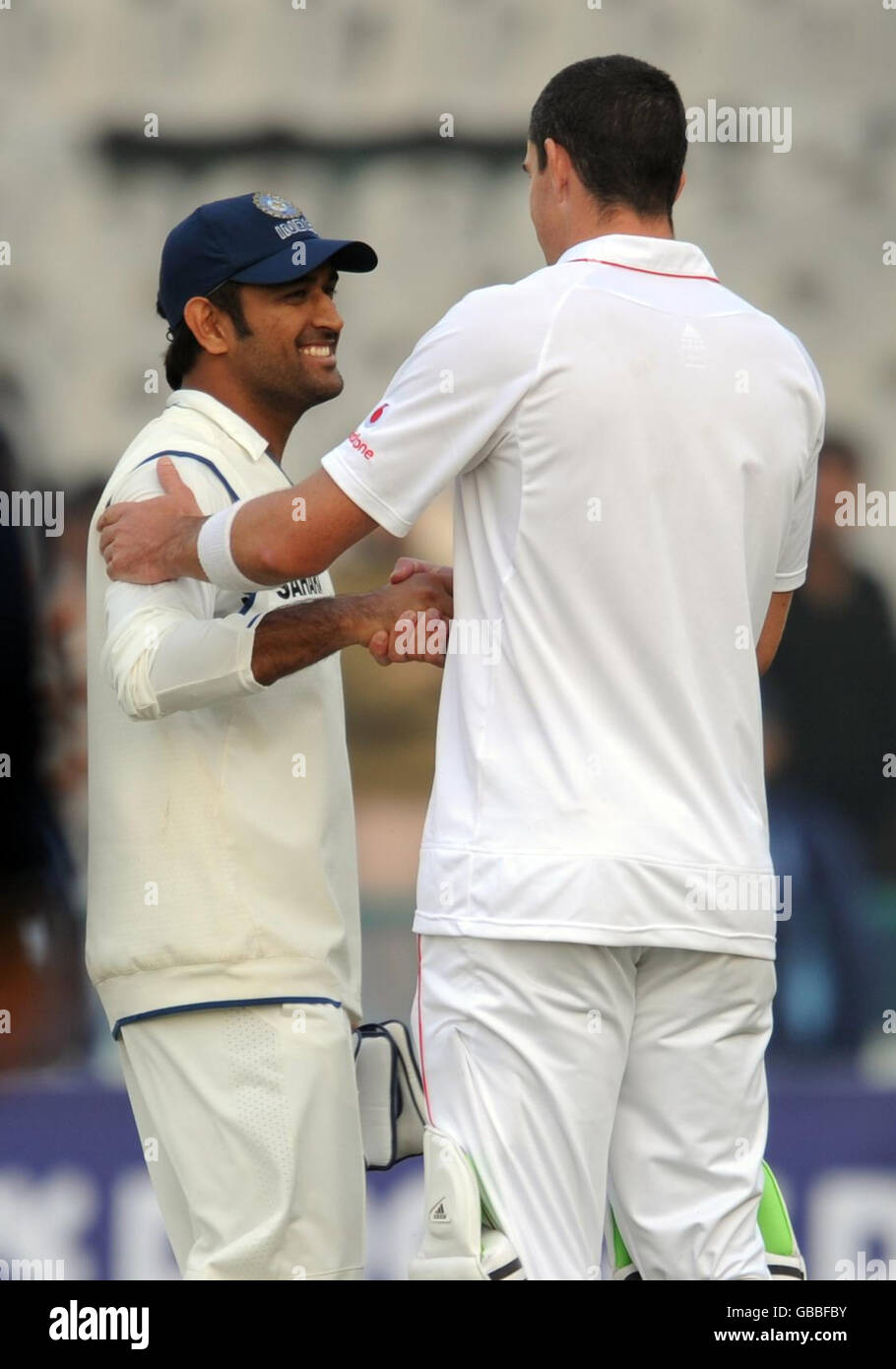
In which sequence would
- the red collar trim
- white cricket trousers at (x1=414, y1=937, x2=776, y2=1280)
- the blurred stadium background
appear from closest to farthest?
white cricket trousers at (x1=414, y1=937, x2=776, y2=1280), the red collar trim, the blurred stadium background

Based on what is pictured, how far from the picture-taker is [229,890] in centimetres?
267

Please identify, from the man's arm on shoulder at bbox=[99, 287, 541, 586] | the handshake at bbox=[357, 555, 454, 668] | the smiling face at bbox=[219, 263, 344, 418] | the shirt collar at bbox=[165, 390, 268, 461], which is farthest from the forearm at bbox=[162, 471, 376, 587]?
the smiling face at bbox=[219, 263, 344, 418]

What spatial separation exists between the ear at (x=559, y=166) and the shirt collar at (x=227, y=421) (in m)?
0.69

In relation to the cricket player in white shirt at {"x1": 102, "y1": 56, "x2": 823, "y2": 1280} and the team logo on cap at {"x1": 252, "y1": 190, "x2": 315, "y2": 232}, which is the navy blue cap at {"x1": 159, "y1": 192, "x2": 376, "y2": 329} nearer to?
the team logo on cap at {"x1": 252, "y1": 190, "x2": 315, "y2": 232}

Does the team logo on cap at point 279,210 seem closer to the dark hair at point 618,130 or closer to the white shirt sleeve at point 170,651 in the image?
the white shirt sleeve at point 170,651

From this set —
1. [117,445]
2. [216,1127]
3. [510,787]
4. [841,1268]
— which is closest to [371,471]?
[510,787]

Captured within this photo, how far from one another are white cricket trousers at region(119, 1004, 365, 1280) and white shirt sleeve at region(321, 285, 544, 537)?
77 cm

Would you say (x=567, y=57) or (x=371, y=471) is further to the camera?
(x=567, y=57)

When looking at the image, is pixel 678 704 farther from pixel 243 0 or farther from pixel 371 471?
pixel 243 0

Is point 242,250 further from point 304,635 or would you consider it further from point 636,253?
point 636,253

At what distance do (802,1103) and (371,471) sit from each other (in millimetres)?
2161

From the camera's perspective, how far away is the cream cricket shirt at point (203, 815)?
8.73ft

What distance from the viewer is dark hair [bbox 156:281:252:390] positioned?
9.74ft

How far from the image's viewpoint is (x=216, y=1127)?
2.65 metres
